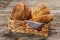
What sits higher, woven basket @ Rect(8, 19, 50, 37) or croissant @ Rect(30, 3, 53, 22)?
croissant @ Rect(30, 3, 53, 22)

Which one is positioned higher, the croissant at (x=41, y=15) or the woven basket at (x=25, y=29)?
the croissant at (x=41, y=15)

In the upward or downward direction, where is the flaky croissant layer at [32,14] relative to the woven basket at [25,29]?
upward

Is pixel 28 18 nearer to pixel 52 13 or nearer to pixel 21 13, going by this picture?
pixel 21 13

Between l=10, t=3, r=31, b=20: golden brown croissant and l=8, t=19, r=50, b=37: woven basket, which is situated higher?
l=10, t=3, r=31, b=20: golden brown croissant

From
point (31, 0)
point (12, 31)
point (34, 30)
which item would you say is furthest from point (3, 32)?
point (31, 0)

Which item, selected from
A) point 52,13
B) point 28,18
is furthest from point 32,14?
point 52,13

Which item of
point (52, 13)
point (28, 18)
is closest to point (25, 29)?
point (28, 18)

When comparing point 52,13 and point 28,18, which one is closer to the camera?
point 28,18

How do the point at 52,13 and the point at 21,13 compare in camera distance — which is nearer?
the point at 21,13

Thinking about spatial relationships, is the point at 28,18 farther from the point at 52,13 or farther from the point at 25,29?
the point at 52,13

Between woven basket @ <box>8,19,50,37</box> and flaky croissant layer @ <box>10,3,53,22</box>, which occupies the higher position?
flaky croissant layer @ <box>10,3,53,22</box>

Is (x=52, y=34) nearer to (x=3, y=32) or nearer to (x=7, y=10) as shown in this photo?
(x=3, y=32)
